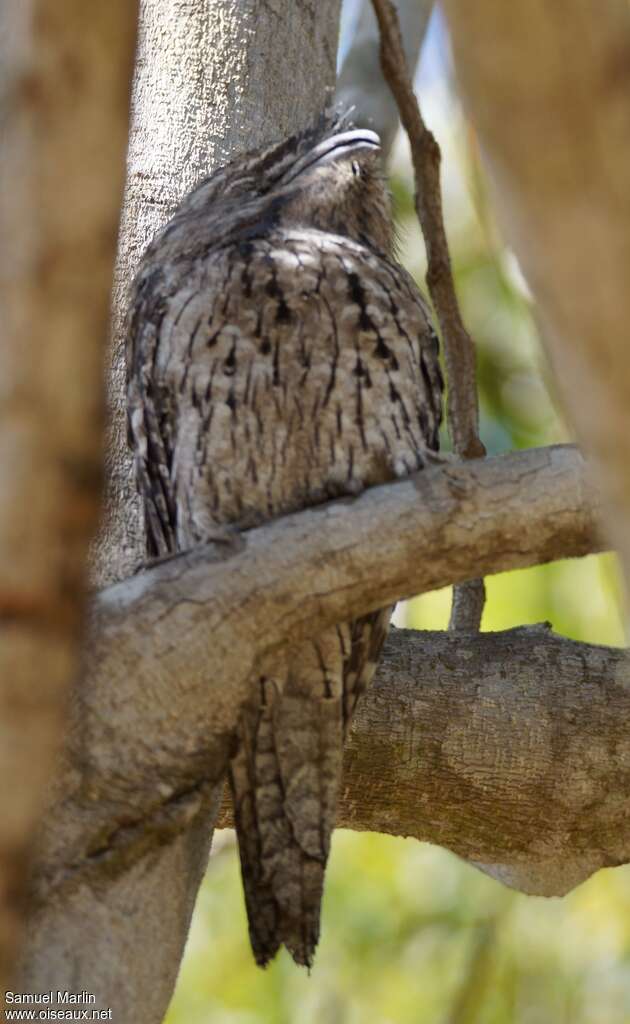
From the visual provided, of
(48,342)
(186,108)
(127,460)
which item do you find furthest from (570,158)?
(186,108)

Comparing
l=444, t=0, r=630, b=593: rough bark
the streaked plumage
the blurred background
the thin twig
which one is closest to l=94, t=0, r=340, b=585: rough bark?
the thin twig

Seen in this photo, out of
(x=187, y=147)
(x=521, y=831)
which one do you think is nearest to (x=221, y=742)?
(x=521, y=831)

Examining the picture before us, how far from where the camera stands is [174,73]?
11.2 ft

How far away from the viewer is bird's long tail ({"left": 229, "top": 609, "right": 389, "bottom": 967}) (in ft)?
8.38

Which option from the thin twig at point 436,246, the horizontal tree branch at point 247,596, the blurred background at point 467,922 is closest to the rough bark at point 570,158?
the horizontal tree branch at point 247,596

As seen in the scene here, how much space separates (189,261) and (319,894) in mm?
1288

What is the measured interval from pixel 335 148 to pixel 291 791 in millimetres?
1377

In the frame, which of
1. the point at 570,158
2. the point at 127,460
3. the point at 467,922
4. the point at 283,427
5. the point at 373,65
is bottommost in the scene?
the point at 467,922

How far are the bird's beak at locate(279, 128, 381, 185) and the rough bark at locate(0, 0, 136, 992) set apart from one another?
189 cm

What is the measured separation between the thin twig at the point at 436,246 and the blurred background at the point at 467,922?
210 centimetres

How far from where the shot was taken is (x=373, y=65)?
201 inches

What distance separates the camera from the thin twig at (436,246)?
3.12 meters

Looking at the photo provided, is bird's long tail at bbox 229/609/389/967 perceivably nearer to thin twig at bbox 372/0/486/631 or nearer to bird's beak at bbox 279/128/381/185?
thin twig at bbox 372/0/486/631

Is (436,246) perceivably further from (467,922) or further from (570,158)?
(467,922)
